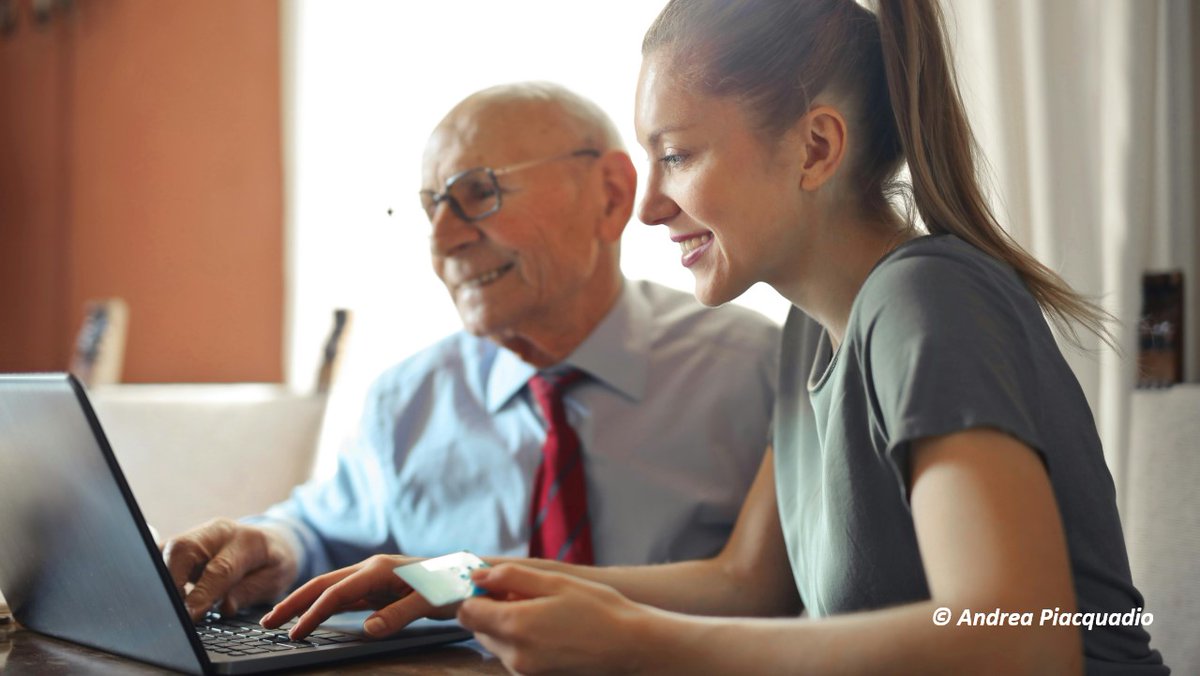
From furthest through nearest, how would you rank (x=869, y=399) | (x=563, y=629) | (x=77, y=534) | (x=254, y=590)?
(x=254, y=590), (x=77, y=534), (x=869, y=399), (x=563, y=629)

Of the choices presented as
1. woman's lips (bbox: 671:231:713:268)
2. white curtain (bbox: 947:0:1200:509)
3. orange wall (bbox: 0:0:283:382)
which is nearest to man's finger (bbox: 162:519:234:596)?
woman's lips (bbox: 671:231:713:268)

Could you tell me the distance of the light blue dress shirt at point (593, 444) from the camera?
62.8 inches

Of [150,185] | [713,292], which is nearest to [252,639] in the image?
[713,292]

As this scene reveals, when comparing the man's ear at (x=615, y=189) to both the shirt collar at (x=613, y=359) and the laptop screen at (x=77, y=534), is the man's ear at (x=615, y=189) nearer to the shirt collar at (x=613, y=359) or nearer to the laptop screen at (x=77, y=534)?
the shirt collar at (x=613, y=359)

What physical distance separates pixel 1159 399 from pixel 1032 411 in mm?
548

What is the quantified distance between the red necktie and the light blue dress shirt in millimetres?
30

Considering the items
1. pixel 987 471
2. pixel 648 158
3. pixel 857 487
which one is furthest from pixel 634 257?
pixel 987 471

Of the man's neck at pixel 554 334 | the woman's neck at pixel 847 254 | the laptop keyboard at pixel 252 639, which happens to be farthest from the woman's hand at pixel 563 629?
the man's neck at pixel 554 334

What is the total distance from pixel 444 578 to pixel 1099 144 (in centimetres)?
131

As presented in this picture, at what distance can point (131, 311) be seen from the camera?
3.48 meters

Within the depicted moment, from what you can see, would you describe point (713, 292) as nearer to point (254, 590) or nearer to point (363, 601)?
point (363, 601)

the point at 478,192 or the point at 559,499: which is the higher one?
the point at 478,192

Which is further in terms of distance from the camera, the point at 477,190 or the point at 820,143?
the point at 477,190

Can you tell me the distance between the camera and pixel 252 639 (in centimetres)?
104
